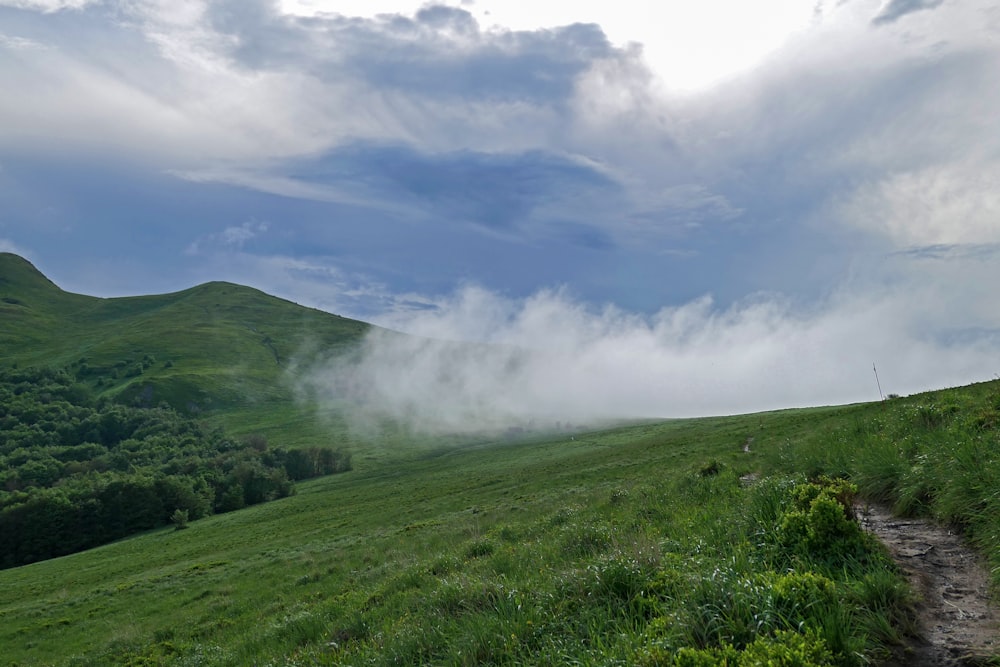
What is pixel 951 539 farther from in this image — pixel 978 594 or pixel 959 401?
pixel 959 401

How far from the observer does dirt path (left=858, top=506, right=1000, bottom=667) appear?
5.64m

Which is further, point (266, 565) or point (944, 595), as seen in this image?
point (266, 565)

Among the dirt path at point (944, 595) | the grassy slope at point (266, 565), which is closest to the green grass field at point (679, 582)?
the dirt path at point (944, 595)

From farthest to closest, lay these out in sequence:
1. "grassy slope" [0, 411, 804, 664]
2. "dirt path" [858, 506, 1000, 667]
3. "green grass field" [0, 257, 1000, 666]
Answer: "grassy slope" [0, 411, 804, 664], "green grass field" [0, 257, 1000, 666], "dirt path" [858, 506, 1000, 667]

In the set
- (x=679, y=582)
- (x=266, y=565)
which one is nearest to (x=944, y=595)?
(x=679, y=582)

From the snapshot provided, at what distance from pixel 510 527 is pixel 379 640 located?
10711 millimetres

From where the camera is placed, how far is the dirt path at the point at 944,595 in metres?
5.64

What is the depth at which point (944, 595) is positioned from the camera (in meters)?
6.81

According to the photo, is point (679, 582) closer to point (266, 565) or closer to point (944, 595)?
point (944, 595)

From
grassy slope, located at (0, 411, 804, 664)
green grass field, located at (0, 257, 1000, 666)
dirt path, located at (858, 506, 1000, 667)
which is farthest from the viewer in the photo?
grassy slope, located at (0, 411, 804, 664)

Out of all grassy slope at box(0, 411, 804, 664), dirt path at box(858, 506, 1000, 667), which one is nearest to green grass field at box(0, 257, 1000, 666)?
dirt path at box(858, 506, 1000, 667)

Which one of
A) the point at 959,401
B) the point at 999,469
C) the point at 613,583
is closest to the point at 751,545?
the point at 613,583

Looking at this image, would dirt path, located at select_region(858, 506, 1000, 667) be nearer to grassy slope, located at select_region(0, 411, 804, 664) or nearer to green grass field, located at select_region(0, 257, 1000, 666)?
green grass field, located at select_region(0, 257, 1000, 666)

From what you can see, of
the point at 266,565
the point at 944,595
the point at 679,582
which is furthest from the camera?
the point at 266,565
